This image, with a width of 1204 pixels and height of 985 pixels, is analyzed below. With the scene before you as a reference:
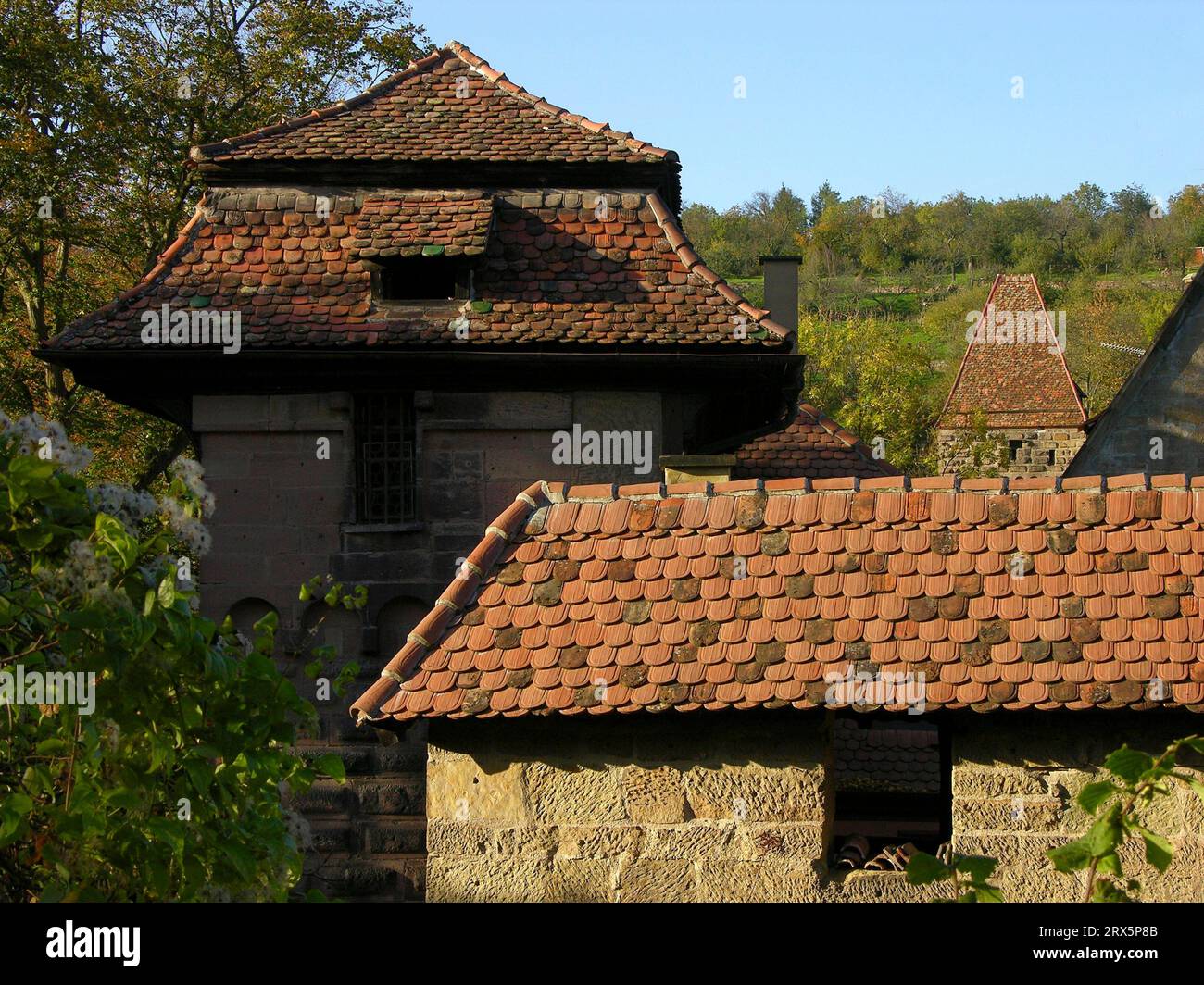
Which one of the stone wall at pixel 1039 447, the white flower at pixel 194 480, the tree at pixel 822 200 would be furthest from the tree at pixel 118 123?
the tree at pixel 822 200

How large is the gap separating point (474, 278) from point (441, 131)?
6.45 feet

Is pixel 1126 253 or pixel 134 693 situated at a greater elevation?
pixel 1126 253

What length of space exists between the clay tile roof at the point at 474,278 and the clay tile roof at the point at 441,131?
0.37m

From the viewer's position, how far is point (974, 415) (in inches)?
1581

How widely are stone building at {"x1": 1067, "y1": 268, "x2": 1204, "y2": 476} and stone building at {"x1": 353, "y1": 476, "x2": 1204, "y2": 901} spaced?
8762 mm

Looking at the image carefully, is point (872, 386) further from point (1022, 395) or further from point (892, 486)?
point (892, 486)

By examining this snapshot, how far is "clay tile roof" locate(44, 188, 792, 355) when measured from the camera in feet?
43.8

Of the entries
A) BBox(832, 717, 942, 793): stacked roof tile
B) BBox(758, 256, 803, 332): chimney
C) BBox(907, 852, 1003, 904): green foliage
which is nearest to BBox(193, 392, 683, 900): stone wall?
BBox(832, 717, 942, 793): stacked roof tile

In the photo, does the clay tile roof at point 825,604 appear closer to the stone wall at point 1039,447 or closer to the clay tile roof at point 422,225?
the clay tile roof at point 422,225

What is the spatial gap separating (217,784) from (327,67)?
20.4 metres

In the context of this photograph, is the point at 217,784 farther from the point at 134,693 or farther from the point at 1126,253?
the point at 1126,253

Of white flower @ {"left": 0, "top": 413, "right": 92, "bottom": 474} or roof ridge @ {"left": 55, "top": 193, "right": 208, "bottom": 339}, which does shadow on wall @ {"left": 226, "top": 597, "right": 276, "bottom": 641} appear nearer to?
roof ridge @ {"left": 55, "top": 193, "right": 208, "bottom": 339}

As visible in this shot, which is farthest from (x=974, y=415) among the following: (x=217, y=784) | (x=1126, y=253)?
(x=1126, y=253)

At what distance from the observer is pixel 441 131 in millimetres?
14953
